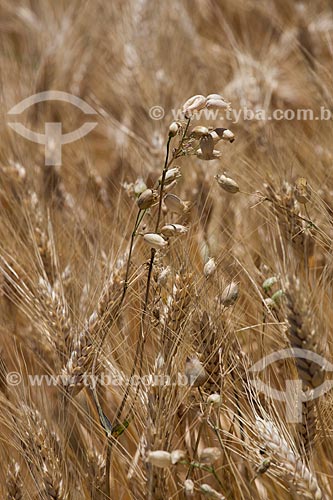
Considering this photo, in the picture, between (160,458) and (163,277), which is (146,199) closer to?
(163,277)

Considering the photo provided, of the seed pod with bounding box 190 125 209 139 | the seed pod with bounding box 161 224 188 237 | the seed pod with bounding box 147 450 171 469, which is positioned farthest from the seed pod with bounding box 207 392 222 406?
the seed pod with bounding box 190 125 209 139

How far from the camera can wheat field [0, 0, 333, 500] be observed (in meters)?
0.98

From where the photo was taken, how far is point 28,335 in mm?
1420

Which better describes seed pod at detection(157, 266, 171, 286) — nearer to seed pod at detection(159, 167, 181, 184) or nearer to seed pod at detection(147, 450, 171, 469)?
seed pod at detection(159, 167, 181, 184)

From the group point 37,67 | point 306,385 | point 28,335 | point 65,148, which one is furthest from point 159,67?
point 306,385

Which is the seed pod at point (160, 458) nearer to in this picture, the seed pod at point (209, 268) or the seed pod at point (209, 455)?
the seed pod at point (209, 455)

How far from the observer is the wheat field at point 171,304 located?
0.98 m

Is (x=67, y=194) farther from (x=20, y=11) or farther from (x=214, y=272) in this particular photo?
(x=20, y=11)

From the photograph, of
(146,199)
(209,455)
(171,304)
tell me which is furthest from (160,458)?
(146,199)

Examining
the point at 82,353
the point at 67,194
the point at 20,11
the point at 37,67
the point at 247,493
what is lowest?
the point at 247,493

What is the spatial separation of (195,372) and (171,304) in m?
0.10

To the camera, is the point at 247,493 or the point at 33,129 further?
the point at 33,129

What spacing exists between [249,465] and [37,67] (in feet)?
4.92

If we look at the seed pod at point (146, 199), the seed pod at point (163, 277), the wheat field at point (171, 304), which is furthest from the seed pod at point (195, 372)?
the seed pod at point (146, 199)
